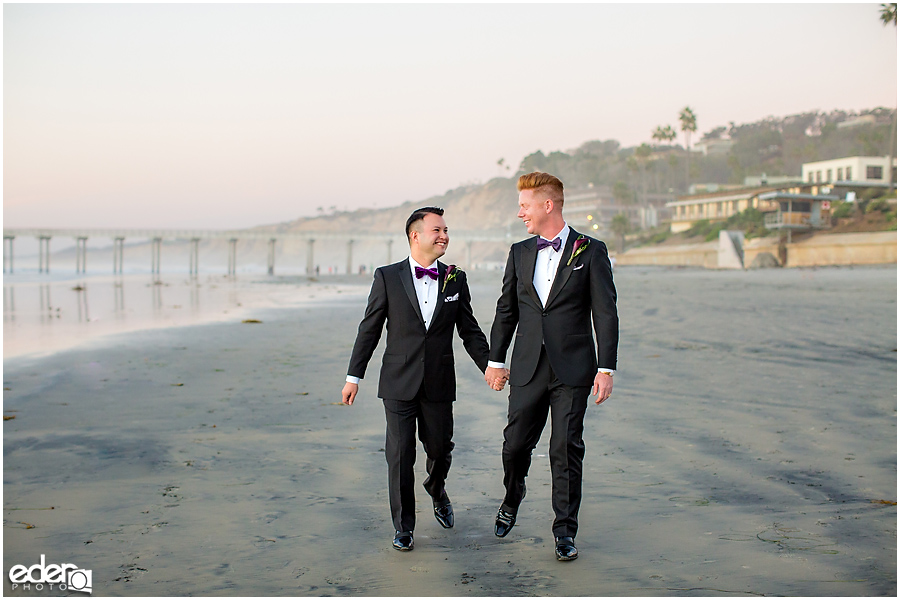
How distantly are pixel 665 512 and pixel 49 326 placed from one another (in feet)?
55.4

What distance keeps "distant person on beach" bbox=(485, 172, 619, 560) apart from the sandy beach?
443 millimetres

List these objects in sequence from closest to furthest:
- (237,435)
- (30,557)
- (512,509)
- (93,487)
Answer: (30,557)
(512,509)
(93,487)
(237,435)

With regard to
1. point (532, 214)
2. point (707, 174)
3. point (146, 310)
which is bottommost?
point (146, 310)

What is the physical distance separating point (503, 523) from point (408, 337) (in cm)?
113

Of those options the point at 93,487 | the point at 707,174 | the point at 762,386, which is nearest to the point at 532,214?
the point at 93,487

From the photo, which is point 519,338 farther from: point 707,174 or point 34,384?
point 707,174

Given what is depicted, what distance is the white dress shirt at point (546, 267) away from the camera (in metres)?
4.07

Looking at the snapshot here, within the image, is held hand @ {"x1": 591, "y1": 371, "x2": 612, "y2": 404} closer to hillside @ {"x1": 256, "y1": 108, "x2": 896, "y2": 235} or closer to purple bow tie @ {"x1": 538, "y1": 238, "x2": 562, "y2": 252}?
purple bow tie @ {"x1": 538, "y1": 238, "x2": 562, "y2": 252}

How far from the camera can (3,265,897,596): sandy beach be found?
11.8 ft

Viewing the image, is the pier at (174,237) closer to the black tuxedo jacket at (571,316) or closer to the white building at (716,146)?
the white building at (716,146)

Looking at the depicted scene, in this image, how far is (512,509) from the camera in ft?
13.6

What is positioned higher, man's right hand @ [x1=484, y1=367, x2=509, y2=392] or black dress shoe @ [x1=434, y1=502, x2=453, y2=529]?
man's right hand @ [x1=484, y1=367, x2=509, y2=392]

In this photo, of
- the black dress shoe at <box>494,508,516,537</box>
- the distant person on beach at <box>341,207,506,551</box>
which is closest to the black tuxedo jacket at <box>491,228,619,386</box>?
the distant person on beach at <box>341,207,506,551</box>

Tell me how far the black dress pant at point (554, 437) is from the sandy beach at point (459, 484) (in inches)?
9.2
